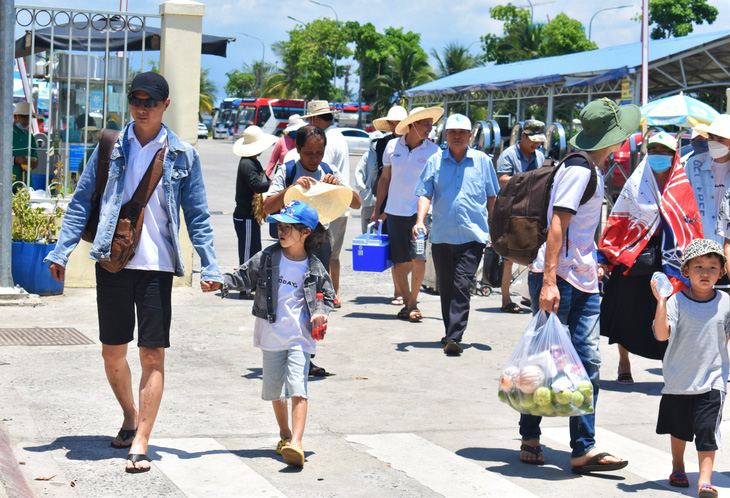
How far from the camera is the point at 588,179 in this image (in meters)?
5.11

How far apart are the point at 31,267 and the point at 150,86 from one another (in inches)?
204

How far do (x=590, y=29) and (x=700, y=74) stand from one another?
42285 mm

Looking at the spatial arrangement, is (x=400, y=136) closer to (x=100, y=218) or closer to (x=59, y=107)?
(x=59, y=107)

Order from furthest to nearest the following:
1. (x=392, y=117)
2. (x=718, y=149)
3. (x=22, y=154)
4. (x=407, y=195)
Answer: (x=22, y=154), (x=392, y=117), (x=407, y=195), (x=718, y=149)

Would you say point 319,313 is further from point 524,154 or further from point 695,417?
point 524,154

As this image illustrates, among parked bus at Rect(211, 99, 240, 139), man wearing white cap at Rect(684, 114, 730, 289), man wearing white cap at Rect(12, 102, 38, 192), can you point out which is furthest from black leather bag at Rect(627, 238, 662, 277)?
parked bus at Rect(211, 99, 240, 139)

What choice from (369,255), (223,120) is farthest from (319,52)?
(369,255)

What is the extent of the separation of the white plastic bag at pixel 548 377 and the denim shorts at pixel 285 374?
1.06m

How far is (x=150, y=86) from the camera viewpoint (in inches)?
194

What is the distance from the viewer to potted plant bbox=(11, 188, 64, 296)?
9.49m

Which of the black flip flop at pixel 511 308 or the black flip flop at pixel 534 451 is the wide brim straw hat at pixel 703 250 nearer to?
the black flip flop at pixel 534 451

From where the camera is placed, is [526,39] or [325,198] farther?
[526,39]

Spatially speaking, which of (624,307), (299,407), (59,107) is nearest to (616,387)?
(624,307)

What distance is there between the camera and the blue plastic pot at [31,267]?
31.1 ft
